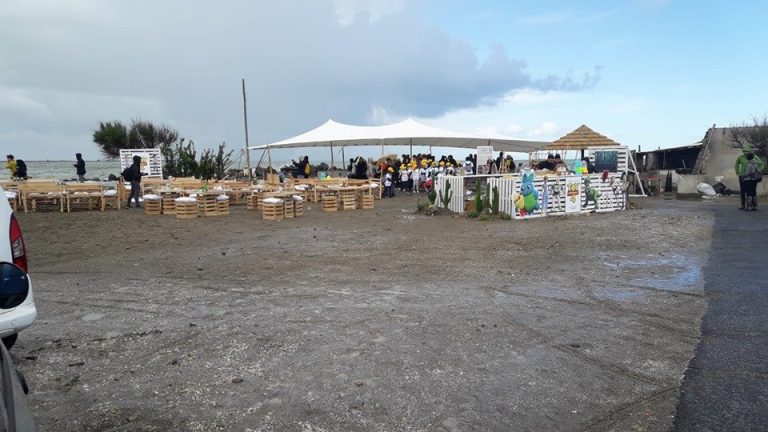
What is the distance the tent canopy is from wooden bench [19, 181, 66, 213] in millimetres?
11202

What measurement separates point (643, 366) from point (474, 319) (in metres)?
1.57

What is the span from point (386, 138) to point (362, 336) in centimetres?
2169

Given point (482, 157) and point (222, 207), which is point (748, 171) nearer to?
point (482, 157)

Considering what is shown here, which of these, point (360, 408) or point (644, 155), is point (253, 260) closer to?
point (360, 408)

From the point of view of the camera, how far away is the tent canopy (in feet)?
84.6

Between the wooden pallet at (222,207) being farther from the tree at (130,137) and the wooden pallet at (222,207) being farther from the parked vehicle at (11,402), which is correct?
the tree at (130,137)

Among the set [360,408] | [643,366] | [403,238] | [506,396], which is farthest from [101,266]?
[643,366]

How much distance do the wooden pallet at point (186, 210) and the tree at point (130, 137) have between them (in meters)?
28.5

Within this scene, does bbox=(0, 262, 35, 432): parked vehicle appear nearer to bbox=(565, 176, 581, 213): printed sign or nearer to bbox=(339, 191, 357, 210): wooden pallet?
bbox=(565, 176, 581, 213): printed sign

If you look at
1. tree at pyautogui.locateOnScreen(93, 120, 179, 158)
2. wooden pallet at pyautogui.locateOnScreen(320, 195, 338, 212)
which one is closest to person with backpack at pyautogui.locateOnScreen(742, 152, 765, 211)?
wooden pallet at pyautogui.locateOnScreen(320, 195, 338, 212)

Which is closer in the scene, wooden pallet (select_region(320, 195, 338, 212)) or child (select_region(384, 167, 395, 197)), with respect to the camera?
wooden pallet (select_region(320, 195, 338, 212))

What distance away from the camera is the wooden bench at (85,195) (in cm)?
1620

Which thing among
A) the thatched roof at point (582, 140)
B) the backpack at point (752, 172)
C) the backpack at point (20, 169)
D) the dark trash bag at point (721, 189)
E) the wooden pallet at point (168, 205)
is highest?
the thatched roof at point (582, 140)

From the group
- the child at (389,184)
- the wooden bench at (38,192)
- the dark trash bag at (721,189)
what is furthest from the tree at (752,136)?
the wooden bench at (38,192)
